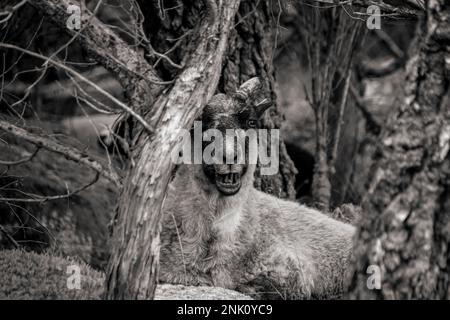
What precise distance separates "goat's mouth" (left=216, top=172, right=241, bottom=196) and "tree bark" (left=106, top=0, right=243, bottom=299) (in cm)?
108

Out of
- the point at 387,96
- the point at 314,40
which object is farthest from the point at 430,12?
the point at 387,96

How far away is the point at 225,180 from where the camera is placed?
6.33 m

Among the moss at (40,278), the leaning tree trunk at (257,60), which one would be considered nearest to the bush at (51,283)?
the moss at (40,278)

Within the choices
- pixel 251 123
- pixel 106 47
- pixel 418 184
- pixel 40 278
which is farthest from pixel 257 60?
pixel 418 184

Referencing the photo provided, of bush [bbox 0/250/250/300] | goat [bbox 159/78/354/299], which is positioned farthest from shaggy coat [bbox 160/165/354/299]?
bush [bbox 0/250/250/300]

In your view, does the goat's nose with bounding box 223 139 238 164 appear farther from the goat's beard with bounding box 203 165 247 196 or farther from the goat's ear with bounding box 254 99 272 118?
the goat's ear with bounding box 254 99 272 118

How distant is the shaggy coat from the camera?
6453 millimetres

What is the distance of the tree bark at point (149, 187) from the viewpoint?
4719 millimetres

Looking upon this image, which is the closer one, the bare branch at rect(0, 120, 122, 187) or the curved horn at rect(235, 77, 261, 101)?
the bare branch at rect(0, 120, 122, 187)

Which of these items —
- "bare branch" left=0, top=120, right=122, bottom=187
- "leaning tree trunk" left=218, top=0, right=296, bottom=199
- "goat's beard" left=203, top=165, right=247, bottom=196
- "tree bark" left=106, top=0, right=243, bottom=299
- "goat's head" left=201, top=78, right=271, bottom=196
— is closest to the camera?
"tree bark" left=106, top=0, right=243, bottom=299

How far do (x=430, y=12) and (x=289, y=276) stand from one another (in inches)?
125

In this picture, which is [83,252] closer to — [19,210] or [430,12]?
[19,210]

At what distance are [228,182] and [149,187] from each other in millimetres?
1575

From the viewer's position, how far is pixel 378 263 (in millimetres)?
4258
